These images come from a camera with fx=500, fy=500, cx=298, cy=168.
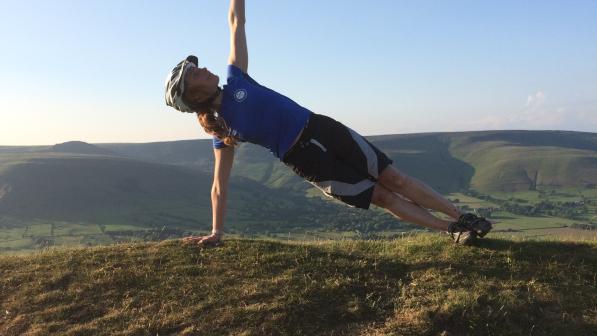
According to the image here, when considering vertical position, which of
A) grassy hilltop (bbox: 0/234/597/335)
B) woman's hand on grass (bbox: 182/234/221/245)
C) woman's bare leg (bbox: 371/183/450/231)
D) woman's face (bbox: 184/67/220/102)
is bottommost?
grassy hilltop (bbox: 0/234/597/335)

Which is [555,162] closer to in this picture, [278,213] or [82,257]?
[278,213]

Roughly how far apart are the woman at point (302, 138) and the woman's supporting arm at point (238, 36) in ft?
0.63

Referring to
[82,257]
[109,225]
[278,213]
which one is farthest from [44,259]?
[278,213]

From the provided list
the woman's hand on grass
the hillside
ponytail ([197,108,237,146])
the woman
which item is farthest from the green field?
ponytail ([197,108,237,146])

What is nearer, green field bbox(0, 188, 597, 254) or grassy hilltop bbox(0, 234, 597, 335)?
grassy hilltop bbox(0, 234, 597, 335)

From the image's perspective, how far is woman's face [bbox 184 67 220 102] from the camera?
6.62 metres

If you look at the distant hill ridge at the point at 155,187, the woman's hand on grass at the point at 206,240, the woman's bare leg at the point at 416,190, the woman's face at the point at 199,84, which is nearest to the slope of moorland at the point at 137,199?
the distant hill ridge at the point at 155,187

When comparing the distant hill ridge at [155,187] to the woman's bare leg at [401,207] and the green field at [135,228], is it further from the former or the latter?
the woman's bare leg at [401,207]

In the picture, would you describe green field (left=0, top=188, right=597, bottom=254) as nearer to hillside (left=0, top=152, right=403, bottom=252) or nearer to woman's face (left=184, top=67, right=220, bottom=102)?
hillside (left=0, top=152, right=403, bottom=252)

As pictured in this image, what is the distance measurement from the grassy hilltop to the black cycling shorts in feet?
4.24

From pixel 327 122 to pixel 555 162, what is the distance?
209 meters

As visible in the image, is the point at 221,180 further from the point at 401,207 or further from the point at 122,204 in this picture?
the point at 122,204

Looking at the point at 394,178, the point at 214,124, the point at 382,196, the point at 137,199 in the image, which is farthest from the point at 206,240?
the point at 137,199

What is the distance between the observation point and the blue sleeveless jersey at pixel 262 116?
6.67 m
